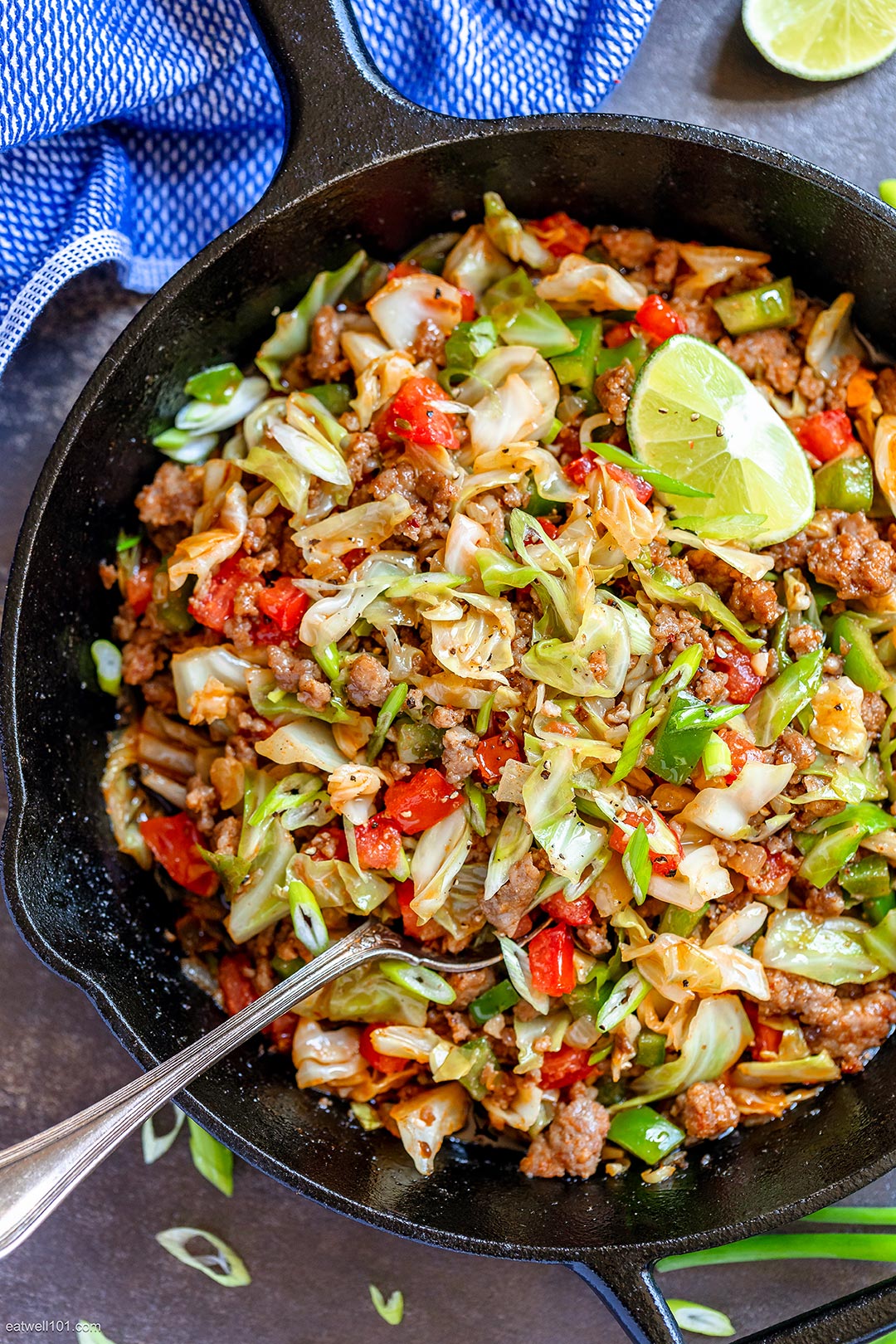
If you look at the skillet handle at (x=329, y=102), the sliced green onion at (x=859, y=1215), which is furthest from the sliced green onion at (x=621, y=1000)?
the skillet handle at (x=329, y=102)

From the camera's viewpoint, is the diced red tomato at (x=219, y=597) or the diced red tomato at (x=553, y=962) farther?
the diced red tomato at (x=219, y=597)

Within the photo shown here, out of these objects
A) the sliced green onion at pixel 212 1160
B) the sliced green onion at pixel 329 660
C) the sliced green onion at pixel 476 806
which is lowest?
the sliced green onion at pixel 212 1160

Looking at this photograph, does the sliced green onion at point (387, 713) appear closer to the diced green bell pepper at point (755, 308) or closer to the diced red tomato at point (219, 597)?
the diced red tomato at point (219, 597)

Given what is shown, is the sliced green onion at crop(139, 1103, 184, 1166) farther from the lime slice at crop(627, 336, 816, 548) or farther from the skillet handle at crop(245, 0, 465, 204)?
the skillet handle at crop(245, 0, 465, 204)

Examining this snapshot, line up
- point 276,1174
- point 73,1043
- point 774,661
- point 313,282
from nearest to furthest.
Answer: point 276,1174
point 774,661
point 313,282
point 73,1043

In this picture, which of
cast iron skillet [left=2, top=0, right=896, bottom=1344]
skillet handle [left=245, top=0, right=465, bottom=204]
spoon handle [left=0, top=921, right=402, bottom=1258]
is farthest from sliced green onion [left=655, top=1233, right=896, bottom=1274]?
skillet handle [left=245, top=0, right=465, bottom=204]

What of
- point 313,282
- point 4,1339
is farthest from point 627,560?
point 4,1339

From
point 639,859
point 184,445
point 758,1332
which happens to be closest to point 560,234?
point 184,445

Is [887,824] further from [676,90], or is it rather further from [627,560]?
[676,90]
